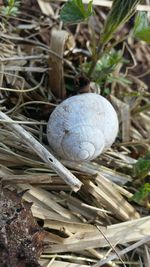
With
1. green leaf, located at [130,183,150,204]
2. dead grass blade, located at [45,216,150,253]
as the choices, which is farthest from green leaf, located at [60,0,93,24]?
dead grass blade, located at [45,216,150,253]

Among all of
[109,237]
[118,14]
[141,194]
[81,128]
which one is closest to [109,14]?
[118,14]

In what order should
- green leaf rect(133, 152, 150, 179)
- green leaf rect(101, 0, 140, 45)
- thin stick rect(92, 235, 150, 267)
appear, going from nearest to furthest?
thin stick rect(92, 235, 150, 267) < green leaf rect(101, 0, 140, 45) < green leaf rect(133, 152, 150, 179)

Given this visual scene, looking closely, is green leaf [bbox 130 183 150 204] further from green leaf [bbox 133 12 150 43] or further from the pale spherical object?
green leaf [bbox 133 12 150 43]

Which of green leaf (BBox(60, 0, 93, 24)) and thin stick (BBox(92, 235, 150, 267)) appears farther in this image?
green leaf (BBox(60, 0, 93, 24))

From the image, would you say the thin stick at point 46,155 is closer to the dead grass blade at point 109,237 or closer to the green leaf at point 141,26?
the dead grass blade at point 109,237

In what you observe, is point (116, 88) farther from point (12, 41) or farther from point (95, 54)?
point (12, 41)

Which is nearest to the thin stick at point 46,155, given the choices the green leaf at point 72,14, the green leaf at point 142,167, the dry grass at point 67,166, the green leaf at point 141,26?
the dry grass at point 67,166
